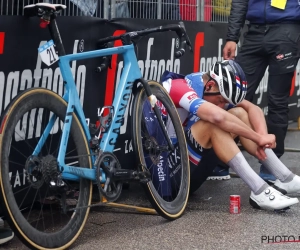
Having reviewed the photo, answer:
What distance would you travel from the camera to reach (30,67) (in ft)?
15.6

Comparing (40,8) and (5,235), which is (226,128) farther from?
(5,235)

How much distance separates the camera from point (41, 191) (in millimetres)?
4453

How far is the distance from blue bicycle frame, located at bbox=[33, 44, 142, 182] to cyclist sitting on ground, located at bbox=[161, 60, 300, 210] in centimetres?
52

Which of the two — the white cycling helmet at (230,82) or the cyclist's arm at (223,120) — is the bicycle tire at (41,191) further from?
the white cycling helmet at (230,82)

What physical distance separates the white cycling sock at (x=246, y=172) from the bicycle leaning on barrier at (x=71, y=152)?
0.37m

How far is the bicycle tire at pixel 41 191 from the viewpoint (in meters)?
3.91

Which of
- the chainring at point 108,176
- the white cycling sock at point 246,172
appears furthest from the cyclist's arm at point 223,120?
the chainring at point 108,176

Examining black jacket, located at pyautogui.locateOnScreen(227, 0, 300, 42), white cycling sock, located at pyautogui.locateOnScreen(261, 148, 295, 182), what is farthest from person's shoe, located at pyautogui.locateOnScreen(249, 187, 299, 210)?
black jacket, located at pyautogui.locateOnScreen(227, 0, 300, 42)

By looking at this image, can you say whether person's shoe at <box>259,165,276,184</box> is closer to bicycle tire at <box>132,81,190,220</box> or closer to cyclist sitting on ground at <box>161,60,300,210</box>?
cyclist sitting on ground at <box>161,60,300,210</box>

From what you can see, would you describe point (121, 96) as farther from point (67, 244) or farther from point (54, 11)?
point (67, 244)

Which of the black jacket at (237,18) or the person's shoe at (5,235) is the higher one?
the black jacket at (237,18)

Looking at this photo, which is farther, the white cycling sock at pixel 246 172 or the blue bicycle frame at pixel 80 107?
the white cycling sock at pixel 246 172

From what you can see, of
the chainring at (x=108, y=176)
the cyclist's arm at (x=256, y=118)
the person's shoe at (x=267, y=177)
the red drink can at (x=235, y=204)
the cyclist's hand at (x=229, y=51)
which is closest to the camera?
the chainring at (x=108, y=176)

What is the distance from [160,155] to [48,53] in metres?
1.20
